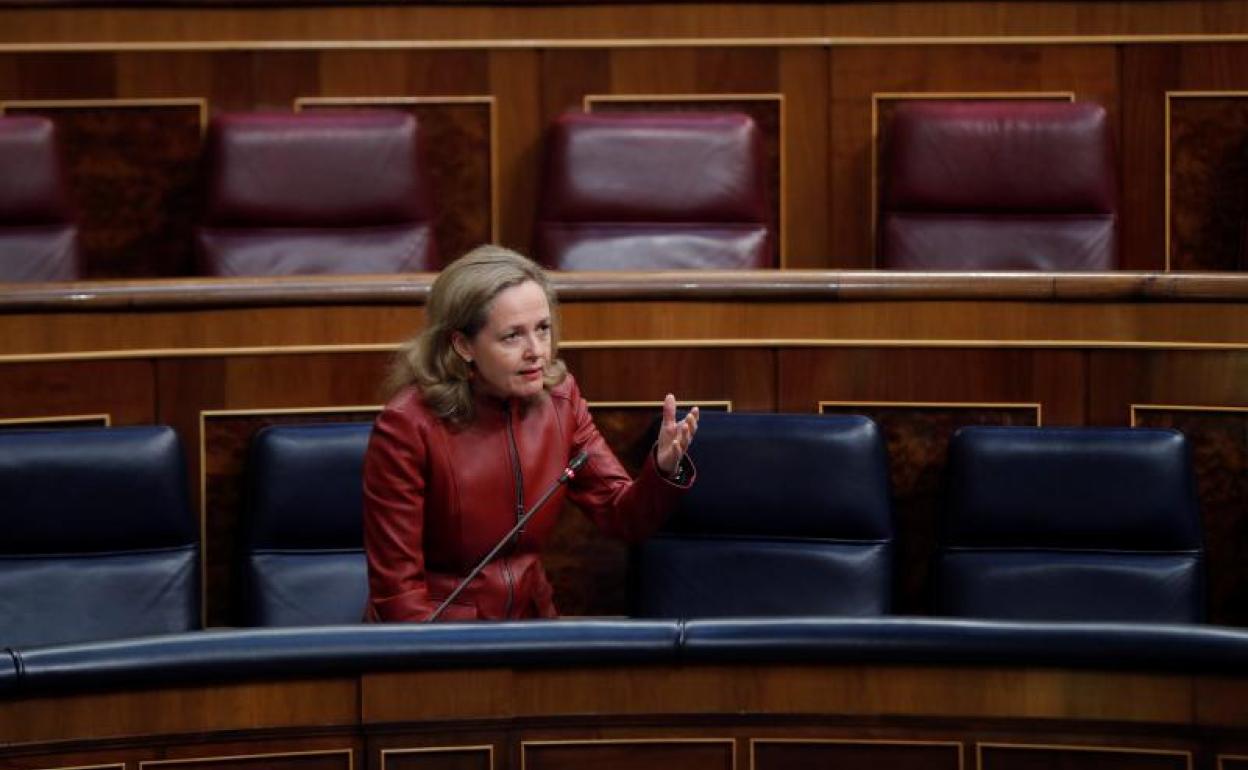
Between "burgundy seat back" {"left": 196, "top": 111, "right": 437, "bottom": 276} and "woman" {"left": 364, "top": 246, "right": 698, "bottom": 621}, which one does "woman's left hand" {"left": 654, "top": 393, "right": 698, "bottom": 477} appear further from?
"burgundy seat back" {"left": 196, "top": 111, "right": 437, "bottom": 276}

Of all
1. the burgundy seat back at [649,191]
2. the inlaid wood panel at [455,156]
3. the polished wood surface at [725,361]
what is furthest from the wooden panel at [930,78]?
the polished wood surface at [725,361]

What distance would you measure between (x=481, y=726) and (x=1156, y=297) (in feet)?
1.64

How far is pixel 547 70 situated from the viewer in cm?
136

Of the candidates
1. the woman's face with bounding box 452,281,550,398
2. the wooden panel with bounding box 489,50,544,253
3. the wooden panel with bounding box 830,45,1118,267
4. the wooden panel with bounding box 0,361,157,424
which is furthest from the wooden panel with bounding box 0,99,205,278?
the woman's face with bounding box 452,281,550,398

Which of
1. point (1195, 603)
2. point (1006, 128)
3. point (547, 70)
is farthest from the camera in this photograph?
point (547, 70)

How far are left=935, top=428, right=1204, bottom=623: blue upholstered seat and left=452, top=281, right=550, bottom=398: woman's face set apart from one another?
24cm

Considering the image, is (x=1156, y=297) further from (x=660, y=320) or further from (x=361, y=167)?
(x=361, y=167)

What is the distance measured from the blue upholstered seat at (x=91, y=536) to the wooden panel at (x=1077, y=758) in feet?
1.50

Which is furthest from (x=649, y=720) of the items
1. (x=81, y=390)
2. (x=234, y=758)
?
(x=81, y=390)

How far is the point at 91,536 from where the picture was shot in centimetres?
92

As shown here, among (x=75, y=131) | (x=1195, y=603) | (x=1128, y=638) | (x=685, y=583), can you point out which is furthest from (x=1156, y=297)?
(x=75, y=131)

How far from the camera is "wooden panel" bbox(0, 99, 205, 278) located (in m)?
1.34

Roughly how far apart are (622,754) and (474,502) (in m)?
0.22

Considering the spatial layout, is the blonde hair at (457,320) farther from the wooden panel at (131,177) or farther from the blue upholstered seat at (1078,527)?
the wooden panel at (131,177)
